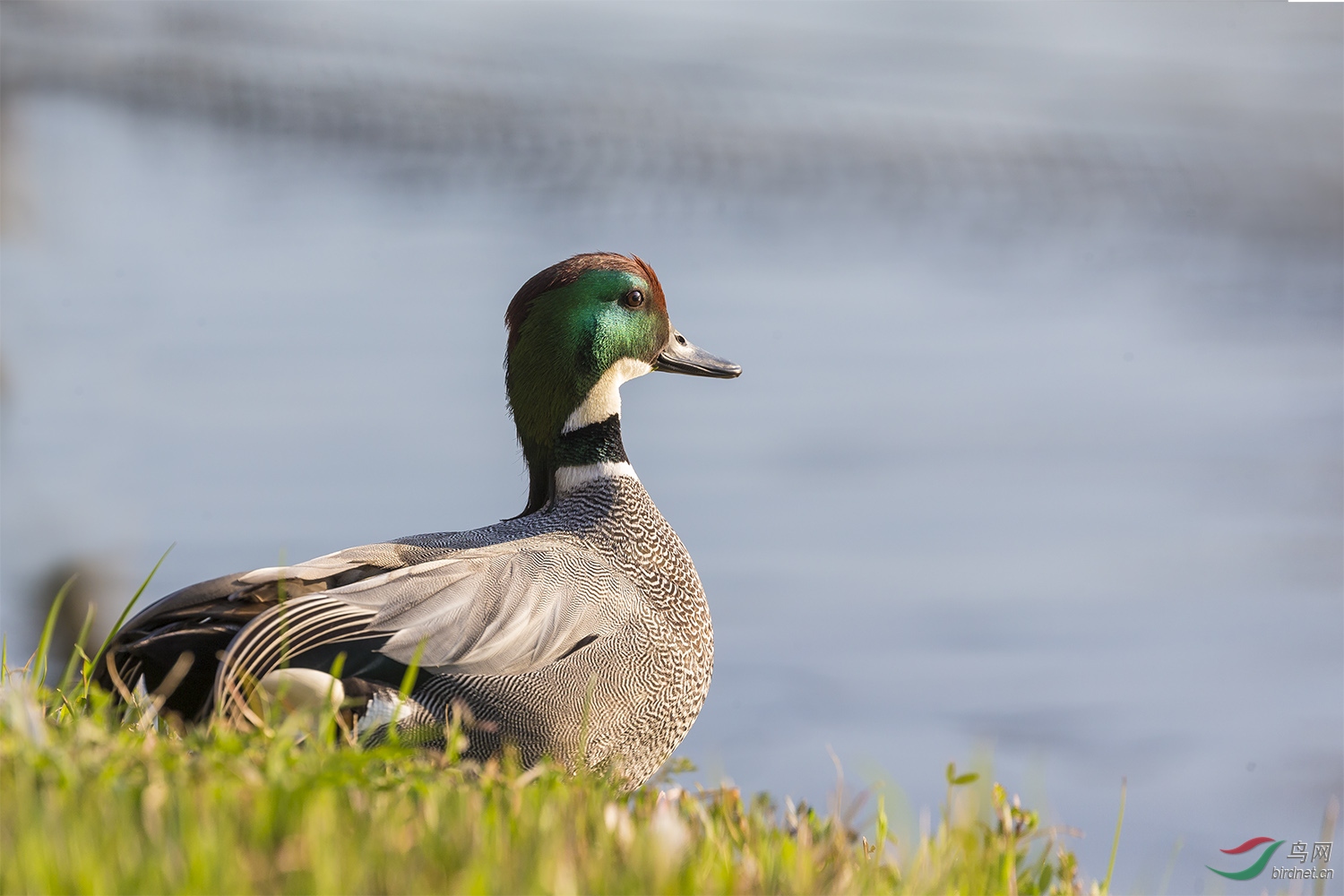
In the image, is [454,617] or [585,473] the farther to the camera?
[585,473]

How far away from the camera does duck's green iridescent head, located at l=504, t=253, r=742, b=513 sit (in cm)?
369

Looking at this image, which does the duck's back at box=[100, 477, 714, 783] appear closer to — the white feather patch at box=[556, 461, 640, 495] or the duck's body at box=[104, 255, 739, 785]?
the duck's body at box=[104, 255, 739, 785]

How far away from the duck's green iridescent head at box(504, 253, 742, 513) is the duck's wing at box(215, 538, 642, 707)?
1.80ft

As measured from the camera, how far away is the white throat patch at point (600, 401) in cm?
375

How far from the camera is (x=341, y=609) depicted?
284 centimetres

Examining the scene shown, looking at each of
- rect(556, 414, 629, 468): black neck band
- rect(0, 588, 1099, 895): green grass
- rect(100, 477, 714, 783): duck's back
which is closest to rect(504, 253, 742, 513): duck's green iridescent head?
rect(556, 414, 629, 468): black neck band

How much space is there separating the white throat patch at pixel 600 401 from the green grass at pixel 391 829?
1.40 m

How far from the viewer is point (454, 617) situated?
292cm

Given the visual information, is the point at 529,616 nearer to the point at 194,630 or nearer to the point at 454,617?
→ the point at 454,617

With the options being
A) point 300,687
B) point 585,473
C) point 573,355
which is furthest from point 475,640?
point 573,355

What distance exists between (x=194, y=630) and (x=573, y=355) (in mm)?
1268

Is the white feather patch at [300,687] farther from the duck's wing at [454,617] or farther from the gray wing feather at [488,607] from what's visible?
the gray wing feather at [488,607]

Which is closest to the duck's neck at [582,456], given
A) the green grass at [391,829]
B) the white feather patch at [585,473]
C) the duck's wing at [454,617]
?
the white feather patch at [585,473]

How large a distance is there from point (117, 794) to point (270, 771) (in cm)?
20
